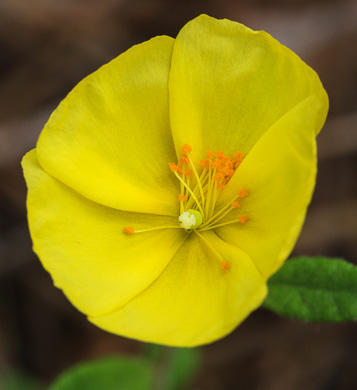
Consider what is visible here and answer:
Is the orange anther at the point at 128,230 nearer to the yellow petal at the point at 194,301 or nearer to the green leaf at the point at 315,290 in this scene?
the yellow petal at the point at 194,301

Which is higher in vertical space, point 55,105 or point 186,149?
point 186,149

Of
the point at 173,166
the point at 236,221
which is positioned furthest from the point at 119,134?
the point at 236,221

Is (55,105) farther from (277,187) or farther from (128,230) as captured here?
(277,187)

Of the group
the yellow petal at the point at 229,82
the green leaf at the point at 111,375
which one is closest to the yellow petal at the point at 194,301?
the yellow petal at the point at 229,82

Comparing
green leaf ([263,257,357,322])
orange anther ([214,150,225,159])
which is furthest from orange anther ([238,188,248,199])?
green leaf ([263,257,357,322])

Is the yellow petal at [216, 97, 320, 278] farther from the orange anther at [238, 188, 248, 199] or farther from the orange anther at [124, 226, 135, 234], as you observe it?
the orange anther at [124, 226, 135, 234]

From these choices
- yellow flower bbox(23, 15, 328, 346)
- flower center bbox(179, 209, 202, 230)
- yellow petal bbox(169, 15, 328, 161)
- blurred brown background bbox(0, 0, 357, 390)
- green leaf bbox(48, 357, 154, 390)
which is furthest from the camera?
blurred brown background bbox(0, 0, 357, 390)
